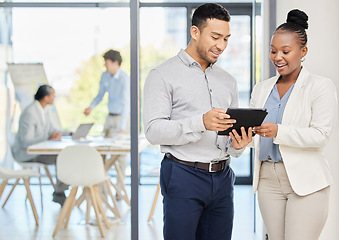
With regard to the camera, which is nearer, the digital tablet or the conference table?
the digital tablet

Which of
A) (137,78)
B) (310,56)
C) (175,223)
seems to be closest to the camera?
(175,223)

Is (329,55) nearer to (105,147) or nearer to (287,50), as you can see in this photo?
(287,50)

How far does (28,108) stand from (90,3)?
877 millimetres

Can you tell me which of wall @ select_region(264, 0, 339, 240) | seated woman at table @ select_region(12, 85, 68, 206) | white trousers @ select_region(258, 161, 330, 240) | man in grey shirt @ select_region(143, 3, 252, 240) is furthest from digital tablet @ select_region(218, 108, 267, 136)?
seated woman at table @ select_region(12, 85, 68, 206)

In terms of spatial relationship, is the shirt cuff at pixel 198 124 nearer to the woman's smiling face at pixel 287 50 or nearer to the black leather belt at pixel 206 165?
the black leather belt at pixel 206 165

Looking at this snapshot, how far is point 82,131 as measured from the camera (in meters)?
3.18

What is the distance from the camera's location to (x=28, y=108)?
3143 millimetres

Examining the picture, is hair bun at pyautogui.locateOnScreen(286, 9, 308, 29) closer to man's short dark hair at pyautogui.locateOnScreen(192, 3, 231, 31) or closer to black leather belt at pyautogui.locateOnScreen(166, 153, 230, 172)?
man's short dark hair at pyautogui.locateOnScreen(192, 3, 231, 31)

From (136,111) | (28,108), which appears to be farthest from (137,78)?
(28,108)

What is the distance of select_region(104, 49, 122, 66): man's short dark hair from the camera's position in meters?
3.19

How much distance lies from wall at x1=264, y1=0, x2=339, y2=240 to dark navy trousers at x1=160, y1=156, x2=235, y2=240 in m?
1.05

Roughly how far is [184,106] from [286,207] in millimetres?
695

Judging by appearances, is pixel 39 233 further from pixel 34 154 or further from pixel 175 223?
pixel 175 223

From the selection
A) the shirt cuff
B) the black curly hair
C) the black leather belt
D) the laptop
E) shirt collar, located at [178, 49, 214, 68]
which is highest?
the black curly hair
